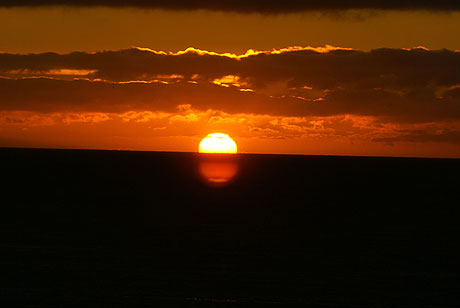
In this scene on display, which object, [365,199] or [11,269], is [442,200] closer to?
[365,199]

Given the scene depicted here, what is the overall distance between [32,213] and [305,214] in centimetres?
2302

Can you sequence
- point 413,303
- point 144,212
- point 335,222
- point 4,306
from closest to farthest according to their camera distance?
1. point 4,306
2. point 413,303
3. point 335,222
4. point 144,212

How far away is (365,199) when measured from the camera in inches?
3504

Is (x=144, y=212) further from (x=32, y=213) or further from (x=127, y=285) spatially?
(x=127, y=285)

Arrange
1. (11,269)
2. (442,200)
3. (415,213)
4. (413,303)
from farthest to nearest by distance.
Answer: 1. (442,200)
2. (415,213)
3. (11,269)
4. (413,303)

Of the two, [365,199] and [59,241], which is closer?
[59,241]

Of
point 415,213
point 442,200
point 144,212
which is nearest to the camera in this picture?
point 144,212

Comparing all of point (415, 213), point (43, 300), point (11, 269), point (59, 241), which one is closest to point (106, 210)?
point (59, 241)

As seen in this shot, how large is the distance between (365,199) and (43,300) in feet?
217

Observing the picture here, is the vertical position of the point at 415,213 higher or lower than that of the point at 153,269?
higher

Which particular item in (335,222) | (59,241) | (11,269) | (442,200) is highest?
(442,200)

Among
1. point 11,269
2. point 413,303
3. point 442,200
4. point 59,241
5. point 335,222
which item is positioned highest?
point 442,200

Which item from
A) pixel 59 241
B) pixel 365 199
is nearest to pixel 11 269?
pixel 59 241

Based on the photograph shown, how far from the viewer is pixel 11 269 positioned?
107 feet
